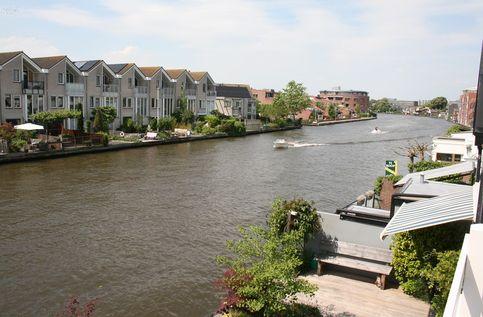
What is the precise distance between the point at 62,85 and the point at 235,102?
41447 mm

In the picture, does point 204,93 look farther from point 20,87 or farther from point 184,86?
point 20,87

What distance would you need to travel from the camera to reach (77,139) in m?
40.8

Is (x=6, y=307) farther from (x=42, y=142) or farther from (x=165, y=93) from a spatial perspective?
(x=165, y=93)

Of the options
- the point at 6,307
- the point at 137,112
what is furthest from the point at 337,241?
the point at 137,112

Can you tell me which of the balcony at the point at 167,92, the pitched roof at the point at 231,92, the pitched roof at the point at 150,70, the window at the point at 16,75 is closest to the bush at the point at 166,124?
the balcony at the point at 167,92

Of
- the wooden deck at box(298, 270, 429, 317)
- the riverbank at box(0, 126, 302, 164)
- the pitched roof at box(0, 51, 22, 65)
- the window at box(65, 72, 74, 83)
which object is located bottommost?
the wooden deck at box(298, 270, 429, 317)

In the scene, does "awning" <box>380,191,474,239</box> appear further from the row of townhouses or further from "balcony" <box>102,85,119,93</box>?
"balcony" <box>102,85,119,93</box>

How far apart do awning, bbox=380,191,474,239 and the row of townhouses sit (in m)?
39.1

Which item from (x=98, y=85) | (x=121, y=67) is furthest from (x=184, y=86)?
(x=98, y=85)

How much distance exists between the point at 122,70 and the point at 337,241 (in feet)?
158

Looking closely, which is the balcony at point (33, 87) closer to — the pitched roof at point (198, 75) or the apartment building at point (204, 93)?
the apartment building at point (204, 93)

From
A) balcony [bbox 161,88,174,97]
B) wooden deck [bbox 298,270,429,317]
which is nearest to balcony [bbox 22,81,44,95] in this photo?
balcony [bbox 161,88,174,97]

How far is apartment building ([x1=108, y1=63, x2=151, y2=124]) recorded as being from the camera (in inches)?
2164

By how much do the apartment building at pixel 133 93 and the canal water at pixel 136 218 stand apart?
14176 mm
